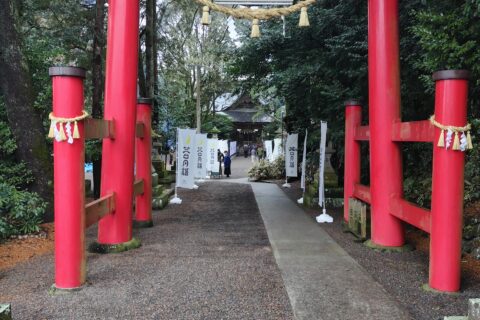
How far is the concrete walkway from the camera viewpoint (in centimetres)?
383

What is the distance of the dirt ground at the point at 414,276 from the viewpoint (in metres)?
3.92

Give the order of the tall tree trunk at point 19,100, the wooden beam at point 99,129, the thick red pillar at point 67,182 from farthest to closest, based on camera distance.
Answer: the tall tree trunk at point 19,100
the wooden beam at point 99,129
the thick red pillar at point 67,182

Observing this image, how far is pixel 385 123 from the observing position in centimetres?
616

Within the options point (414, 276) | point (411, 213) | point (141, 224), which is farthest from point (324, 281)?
point (141, 224)

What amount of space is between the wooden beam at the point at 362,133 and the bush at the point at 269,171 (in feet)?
46.9

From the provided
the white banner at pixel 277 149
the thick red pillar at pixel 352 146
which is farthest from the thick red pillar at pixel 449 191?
the white banner at pixel 277 149

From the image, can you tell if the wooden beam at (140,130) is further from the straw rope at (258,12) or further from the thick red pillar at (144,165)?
the straw rope at (258,12)

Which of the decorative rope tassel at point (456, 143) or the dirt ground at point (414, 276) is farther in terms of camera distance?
the decorative rope tassel at point (456, 143)

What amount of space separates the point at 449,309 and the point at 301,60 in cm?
718

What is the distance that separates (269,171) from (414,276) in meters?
17.3

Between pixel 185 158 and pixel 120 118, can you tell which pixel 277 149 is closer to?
pixel 185 158

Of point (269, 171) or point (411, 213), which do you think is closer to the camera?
point (411, 213)

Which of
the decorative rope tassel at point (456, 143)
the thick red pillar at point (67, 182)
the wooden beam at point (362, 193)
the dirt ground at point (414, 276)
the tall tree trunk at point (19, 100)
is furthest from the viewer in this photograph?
the tall tree trunk at point (19, 100)

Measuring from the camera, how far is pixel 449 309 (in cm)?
388
